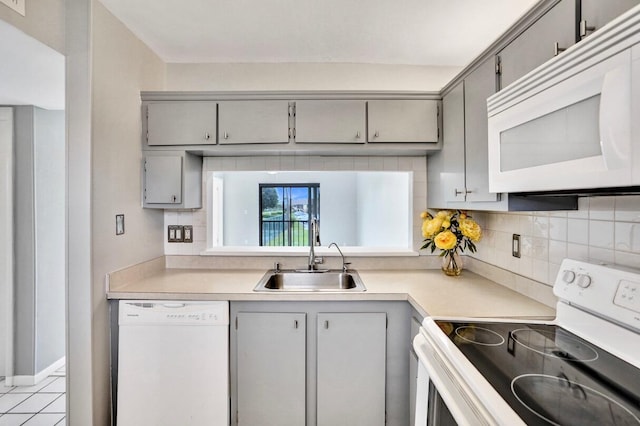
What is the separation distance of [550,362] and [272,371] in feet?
4.37

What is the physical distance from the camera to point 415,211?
239cm

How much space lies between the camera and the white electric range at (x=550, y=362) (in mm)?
721

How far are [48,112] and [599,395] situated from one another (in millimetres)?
3455

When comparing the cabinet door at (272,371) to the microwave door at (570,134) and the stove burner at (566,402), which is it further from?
the microwave door at (570,134)

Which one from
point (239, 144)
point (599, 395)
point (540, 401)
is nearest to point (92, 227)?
point (239, 144)

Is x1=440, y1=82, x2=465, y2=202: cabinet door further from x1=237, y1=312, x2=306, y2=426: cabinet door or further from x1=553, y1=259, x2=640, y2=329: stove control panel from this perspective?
x1=237, y1=312, x2=306, y2=426: cabinet door

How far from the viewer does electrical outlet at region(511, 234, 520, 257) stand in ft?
5.75

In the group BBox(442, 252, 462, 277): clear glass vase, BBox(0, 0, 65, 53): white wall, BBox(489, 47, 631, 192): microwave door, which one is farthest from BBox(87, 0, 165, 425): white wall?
BBox(442, 252, 462, 277): clear glass vase

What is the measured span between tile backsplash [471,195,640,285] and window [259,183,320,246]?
157 inches

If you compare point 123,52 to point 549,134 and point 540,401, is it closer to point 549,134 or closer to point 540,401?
point 549,134

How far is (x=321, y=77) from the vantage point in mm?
2381

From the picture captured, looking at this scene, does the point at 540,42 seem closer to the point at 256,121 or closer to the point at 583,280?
the point at 583,280

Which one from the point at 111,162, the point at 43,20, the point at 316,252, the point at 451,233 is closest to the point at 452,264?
the point at 451,233

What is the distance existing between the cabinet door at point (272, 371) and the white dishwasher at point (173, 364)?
0.33 ft
